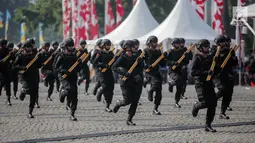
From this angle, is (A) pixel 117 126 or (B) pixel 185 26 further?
(B) pixel 185 26

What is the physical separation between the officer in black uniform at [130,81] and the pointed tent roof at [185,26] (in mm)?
16940

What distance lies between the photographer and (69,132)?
42.4 feet

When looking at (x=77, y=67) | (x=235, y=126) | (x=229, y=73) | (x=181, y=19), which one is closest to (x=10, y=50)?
(x=77, y=67)

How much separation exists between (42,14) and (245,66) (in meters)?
34.6

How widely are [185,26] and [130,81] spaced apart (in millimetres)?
17952

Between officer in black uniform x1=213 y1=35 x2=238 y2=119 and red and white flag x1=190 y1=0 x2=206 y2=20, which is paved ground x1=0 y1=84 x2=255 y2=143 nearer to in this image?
officer in black uniform x1=213 y1=35 x2=238 y2=119

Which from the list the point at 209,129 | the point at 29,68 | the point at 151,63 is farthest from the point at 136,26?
the point at 209,129

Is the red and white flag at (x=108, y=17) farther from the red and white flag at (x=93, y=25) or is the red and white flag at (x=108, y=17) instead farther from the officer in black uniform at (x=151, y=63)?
the officer in black uniform at (x=151, y=63)

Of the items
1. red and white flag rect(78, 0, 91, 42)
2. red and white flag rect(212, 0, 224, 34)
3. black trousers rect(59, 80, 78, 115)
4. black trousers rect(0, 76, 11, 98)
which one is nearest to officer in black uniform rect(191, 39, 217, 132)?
black trousers rect(59, 80, 78, 115)

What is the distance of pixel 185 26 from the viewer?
105ft

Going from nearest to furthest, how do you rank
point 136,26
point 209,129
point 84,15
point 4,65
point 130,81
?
point 209,129 → point 130,81 → point 4,65 → point 136,26 → point 84,15

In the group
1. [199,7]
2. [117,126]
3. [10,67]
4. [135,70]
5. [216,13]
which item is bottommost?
[117,126]

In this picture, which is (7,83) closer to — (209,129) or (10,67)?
(10,67)

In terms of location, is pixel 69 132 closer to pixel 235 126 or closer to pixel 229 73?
pixel 235 126
